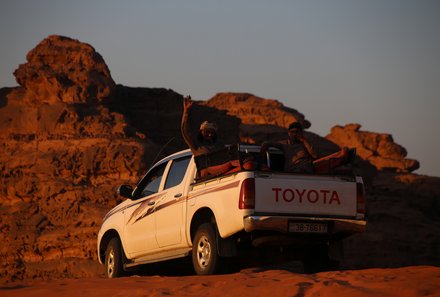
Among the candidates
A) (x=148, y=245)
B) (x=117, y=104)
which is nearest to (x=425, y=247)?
(x=117, y=104)

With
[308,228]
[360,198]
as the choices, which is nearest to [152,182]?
[308,228]

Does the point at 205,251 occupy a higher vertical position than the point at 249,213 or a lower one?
lower

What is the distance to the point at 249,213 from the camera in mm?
10328

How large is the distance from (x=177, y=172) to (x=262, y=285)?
12.4 ft

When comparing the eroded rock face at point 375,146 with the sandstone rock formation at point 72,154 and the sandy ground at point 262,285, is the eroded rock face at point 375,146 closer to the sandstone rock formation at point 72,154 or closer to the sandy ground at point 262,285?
the sandstone rock formation at point 72,154

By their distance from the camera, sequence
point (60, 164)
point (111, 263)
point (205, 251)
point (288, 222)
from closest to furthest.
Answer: point (288, 222), point (205, 251), point (111, 263), point (60, 164)

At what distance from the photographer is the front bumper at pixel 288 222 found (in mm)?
10328

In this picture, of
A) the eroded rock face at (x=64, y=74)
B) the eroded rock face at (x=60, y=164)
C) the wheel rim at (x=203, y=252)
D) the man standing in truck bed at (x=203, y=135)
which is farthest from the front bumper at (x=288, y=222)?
the eroded rock face at (x=64, y=74)

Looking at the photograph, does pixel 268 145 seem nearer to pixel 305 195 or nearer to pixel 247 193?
pixel 305 195

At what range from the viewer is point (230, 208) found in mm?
10531

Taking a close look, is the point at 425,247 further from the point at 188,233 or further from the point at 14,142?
the point at 188,233

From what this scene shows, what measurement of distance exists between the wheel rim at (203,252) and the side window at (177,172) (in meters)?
1.23

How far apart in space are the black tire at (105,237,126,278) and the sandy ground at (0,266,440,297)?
10.2ft

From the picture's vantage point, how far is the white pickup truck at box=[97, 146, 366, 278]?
10406 millimetres
